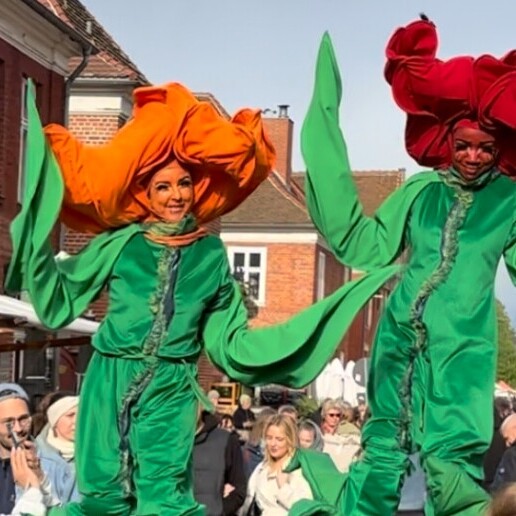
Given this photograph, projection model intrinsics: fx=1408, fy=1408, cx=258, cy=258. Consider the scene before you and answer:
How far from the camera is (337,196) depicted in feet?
15.3

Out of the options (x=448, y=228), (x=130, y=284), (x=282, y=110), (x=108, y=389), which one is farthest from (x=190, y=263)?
(x=282, y=110)

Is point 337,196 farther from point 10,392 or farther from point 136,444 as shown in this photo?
point 10,392

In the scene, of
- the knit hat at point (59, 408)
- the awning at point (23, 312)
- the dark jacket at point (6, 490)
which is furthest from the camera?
the awning at point (23, 312)

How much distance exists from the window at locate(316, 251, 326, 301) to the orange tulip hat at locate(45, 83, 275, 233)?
2850cm

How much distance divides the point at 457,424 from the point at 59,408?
200 centimetres

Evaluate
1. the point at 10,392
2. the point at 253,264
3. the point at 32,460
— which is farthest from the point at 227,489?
the point at 253,264

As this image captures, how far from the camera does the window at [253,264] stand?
3372cm

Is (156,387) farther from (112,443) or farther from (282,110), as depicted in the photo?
(282,110)

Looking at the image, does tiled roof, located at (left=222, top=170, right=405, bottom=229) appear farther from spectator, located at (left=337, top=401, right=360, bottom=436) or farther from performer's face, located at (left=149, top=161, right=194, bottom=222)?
performer's face, located at (left=149, top=161, right=194, bottom=222)

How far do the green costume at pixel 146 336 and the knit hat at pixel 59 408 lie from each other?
44.3 inches

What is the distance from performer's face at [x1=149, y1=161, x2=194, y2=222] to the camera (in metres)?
4.70

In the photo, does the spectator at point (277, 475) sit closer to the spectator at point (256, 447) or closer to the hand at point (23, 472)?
the spectator at point (256, 447)

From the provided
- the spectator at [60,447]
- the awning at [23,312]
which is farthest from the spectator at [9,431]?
the awning at [23,312]

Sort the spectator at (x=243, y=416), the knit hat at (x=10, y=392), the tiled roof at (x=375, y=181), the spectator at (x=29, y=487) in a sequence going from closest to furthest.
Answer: the spectator at (x=29, y=487) < the knit hat at (x=10, y=392) < the spectator at (x=243, y=416) < the tiled roof at (x=375, y=181)
